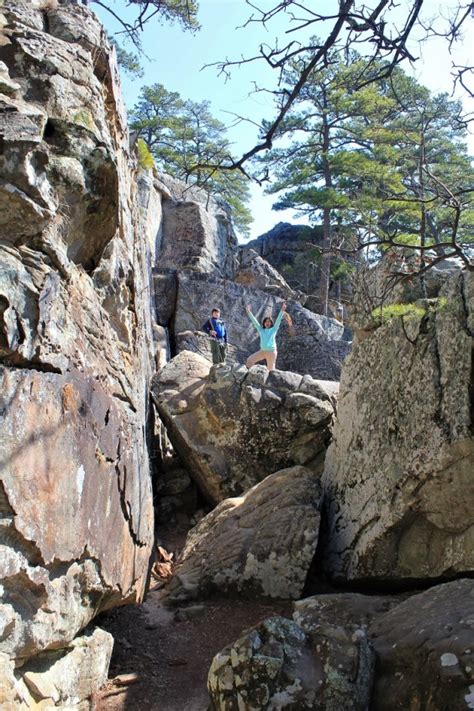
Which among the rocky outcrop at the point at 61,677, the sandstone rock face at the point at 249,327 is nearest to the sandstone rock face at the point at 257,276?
the sandstone rock face at the point at 249,327

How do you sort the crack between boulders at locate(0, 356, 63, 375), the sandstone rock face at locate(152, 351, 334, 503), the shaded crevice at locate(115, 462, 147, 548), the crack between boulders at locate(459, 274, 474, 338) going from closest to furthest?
the crack between boulders at locate(0, 356, 63, 375)
the shaded crevice at locate(115, 462, 147, 548)
the crack between boulders at locate(459, 274, 474, 338)
the sandstone rock face at locate(152, 351, 334, 503)

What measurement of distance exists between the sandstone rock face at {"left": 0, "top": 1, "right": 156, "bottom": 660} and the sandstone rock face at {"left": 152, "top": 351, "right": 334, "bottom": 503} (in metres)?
3.21

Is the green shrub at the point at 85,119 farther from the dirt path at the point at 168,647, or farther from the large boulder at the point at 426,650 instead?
the dirt path at the point at 168,647

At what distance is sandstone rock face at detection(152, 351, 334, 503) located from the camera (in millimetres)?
8727

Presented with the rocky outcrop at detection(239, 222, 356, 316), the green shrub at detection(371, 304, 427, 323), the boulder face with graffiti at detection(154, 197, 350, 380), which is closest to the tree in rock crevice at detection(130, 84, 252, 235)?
the rocky outcrop at detection(239, 222, 356, 316)

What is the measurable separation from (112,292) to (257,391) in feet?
13.6

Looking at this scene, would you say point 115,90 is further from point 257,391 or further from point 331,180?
point 331,180

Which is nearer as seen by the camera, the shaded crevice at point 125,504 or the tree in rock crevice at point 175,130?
the shaded crevice at point 125,504

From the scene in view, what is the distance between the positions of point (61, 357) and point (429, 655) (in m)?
2.72

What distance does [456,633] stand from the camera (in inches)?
136

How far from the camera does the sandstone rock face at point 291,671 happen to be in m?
3.37

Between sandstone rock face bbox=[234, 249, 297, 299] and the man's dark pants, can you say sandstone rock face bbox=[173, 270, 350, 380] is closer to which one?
the man's dark pants

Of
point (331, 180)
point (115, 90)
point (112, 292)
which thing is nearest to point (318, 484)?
Result: point (112, 292)

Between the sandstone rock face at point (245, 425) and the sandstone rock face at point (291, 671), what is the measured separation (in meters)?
4.97
